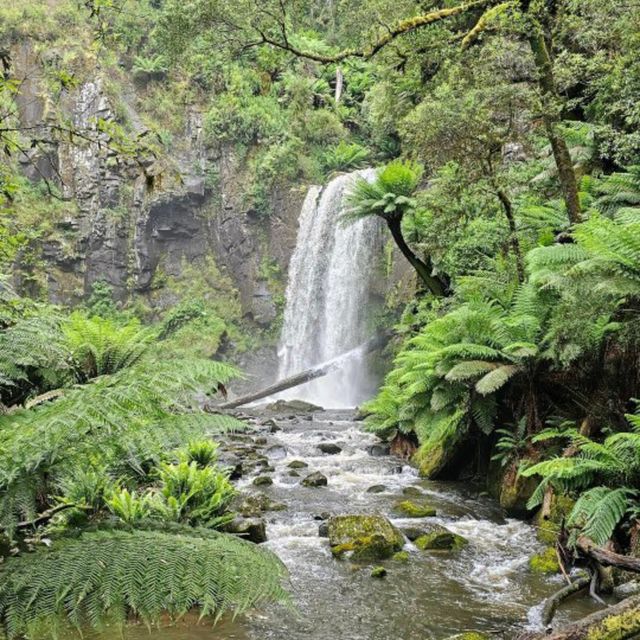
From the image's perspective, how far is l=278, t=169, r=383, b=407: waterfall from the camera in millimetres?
19656

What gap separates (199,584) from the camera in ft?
5.03

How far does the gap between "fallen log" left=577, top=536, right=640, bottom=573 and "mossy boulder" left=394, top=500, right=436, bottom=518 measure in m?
2.94

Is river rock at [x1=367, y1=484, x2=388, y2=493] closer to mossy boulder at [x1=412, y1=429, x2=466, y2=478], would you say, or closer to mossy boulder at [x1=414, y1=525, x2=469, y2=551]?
mossy boulder at [x1=412, y1=429, x2=466, y2=478]

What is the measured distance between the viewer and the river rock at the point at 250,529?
17.8ft

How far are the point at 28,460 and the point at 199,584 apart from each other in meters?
0.56

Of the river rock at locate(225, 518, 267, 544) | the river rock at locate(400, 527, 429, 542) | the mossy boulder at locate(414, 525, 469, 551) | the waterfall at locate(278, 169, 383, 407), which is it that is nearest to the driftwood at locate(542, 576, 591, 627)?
the mossy boulder at locate(414, 525, 469, 551)

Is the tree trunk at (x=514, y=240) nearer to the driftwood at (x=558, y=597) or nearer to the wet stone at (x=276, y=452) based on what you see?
the wet stone at (x=276, y=452)

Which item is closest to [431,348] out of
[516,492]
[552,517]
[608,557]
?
[516,492]

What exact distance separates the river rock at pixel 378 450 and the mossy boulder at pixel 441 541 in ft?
13.4

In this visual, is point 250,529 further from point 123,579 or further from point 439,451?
point 123,579

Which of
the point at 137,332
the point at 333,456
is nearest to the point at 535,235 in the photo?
the point at 333,456

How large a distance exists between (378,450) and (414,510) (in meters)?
3.48

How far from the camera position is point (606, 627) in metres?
2.03

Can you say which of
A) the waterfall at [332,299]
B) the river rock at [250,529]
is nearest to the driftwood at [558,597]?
the river rock at [250,529]
